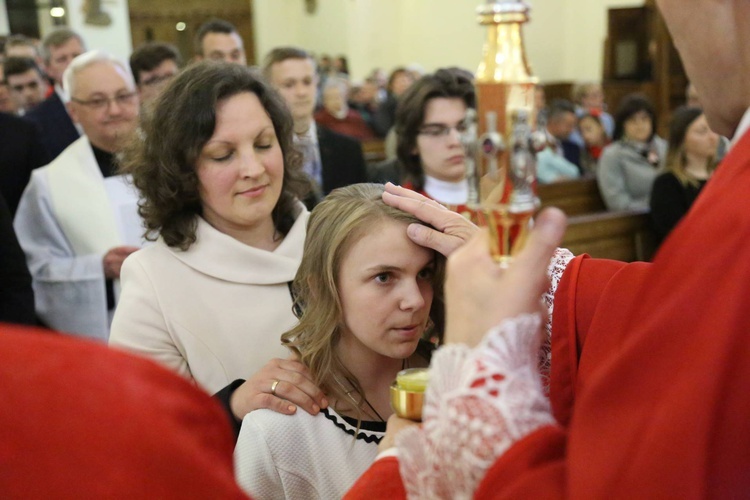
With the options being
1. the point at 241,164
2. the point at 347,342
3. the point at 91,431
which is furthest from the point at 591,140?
the point at 91,431

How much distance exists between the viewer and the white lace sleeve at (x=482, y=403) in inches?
40.6

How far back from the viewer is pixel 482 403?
1.04 metres

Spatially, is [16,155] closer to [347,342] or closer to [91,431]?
[347,342]

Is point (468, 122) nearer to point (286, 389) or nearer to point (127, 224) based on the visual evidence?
point (286, 389)

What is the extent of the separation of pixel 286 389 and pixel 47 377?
3.46ft

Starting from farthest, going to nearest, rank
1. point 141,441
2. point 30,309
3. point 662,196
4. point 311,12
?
1. point 311,12
2. point 662,196
3. point 30,309
4. point 141,441

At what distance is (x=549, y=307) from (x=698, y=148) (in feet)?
13.5

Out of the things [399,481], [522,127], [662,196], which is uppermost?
[522,127]

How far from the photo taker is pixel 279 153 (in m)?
2.40

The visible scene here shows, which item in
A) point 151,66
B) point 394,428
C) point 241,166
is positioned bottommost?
point 394,428

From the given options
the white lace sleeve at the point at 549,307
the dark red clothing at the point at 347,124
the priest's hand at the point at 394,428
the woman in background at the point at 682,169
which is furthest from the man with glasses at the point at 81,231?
the dark red clothing at the point at 347,124

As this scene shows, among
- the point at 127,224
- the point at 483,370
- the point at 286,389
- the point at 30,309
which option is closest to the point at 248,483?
the point at 286,389

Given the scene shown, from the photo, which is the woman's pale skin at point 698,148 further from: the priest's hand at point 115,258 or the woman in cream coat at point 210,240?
the woman in cream coat at point 210,240

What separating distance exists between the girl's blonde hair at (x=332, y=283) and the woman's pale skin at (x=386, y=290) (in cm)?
2
